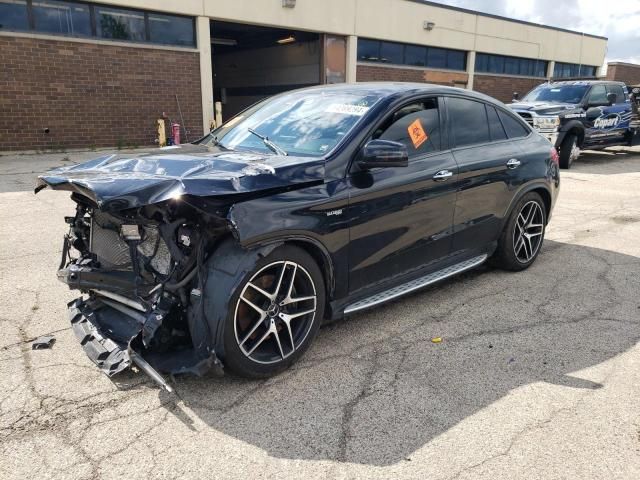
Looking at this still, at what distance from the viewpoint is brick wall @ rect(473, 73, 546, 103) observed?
81.5 feet

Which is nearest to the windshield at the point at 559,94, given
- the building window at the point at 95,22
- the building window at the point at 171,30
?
the building window at the point at 171,30

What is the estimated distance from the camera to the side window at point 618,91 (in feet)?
46.2

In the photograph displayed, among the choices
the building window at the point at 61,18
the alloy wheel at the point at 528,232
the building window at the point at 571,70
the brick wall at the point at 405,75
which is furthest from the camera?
the building window at the point at 571,70

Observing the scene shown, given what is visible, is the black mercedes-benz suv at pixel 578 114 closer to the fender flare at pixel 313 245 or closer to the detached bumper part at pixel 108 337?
the fender flare at pixel 313 245

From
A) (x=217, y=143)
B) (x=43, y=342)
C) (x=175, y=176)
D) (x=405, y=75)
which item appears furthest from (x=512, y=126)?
(x=405, y=75)

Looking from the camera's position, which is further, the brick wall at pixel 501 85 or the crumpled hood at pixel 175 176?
the brick wall at pixel 501 85

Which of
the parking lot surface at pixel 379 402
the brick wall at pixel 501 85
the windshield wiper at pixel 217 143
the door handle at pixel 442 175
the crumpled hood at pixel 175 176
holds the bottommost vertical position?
the parking lot surface at pixel 379 402

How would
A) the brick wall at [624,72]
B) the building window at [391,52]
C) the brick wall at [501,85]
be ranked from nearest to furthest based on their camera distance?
the building window at [391,52]
the brick wall at [501,85]
the brick wall at [624,72]

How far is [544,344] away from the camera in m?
3.76

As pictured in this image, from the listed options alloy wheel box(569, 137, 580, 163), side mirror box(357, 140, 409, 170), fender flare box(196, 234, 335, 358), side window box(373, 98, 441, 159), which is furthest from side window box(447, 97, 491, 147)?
alloy wheel box(569, 137, 580, 163)

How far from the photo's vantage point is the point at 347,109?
3889 millimetres

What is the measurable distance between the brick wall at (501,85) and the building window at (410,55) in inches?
56.3

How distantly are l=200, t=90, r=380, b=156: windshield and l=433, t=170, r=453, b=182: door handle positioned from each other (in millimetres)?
759

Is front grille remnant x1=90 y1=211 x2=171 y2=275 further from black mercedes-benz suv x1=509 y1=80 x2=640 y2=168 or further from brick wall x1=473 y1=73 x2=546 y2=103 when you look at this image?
brick wall x1=473 y1=73 x2=546 y2=103
